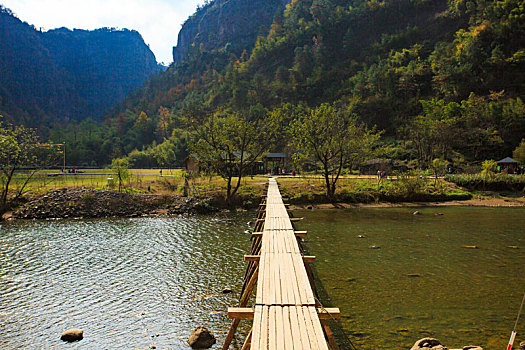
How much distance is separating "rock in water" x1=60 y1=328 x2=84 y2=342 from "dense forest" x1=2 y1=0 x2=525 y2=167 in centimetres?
2844

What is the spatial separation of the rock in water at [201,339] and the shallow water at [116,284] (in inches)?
11.4

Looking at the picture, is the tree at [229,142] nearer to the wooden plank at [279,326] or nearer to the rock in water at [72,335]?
the rock in water at [72,335]

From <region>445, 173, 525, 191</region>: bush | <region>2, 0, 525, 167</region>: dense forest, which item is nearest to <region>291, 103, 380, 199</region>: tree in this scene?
<region>2, 0, 525, 167</region>: dense forest

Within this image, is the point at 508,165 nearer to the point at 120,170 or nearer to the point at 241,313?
the point at 120,170

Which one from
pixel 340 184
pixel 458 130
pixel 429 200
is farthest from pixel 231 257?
pixel 458 130

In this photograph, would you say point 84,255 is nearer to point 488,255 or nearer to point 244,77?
point 488,255

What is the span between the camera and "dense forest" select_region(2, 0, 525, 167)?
57875 mm

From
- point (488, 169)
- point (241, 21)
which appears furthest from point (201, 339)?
point (241, 21)

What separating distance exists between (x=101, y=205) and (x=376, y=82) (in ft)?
257

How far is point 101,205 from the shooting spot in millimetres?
29828

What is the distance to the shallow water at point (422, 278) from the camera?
28.9 ft

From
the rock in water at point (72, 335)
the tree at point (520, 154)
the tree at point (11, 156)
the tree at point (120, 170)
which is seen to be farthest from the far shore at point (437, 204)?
the tree at point (11, 156)

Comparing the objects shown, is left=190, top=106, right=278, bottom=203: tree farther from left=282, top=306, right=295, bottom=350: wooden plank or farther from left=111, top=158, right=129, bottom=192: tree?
left=282, top=306, right=295, bottom=350: wooden plank

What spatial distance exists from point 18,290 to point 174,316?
6833 millimetres
